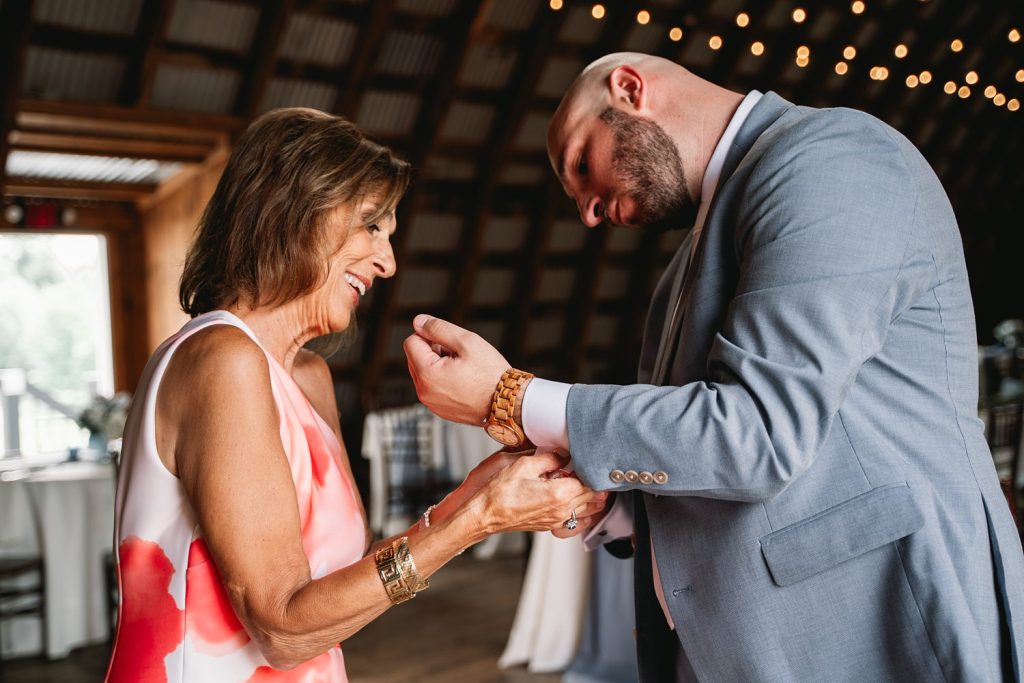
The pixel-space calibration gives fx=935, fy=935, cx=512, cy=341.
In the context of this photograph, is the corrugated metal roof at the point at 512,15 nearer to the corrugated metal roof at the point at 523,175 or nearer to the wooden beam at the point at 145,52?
the corrugated metal roof at the point at 523,175

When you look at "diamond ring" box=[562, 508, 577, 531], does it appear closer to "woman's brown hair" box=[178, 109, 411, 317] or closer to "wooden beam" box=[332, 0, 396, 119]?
"woman's brown hair" box=[178, 109, 411, 317]

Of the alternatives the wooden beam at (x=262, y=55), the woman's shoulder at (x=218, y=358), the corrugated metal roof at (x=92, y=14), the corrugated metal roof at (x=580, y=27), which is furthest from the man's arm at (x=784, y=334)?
the corrugated metal roof at (x=580, y=27)

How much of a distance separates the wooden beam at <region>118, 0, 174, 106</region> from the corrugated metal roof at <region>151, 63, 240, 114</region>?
262 millimetres

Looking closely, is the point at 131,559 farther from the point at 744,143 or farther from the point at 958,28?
the point at 958,28

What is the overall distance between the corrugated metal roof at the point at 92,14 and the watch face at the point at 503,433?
25.0ft

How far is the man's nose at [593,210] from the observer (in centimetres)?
187

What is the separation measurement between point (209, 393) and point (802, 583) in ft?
3.31

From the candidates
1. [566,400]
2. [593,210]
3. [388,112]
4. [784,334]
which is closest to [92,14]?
[388,112]

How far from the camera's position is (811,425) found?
1.31 metres

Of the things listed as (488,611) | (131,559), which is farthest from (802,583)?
(488,611)

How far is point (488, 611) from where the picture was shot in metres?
6.13

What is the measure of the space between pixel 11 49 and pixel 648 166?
695 cm

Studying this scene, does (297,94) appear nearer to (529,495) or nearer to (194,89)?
(194,89)

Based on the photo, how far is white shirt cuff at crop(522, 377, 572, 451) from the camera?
4.82 feet
